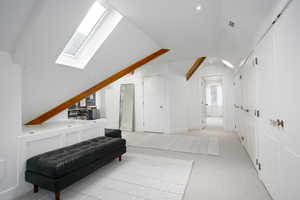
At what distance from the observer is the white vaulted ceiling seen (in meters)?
1.67

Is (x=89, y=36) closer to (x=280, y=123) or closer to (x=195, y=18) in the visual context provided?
(x=195, y=18)

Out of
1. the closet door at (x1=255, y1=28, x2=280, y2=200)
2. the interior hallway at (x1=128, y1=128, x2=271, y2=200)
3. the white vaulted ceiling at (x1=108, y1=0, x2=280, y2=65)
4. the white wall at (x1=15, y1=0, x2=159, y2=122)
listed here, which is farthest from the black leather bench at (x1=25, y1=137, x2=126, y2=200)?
the closet door at (x1=255, y1=28, x2=280, y2=200)

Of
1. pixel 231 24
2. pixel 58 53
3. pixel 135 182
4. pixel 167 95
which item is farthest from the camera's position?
pixel 167 95

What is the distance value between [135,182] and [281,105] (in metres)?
2.00

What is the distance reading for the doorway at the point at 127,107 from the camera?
5.43m

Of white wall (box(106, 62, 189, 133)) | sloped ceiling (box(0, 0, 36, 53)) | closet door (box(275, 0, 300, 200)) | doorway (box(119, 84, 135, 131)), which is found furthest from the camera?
doorway (box(119, 84, 135, 131))

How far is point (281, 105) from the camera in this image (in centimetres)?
133

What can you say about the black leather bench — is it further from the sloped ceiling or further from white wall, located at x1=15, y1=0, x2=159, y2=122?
the sloped ceiling

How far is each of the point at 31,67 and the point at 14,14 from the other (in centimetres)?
71

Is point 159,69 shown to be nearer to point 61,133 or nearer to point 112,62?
point 112,62

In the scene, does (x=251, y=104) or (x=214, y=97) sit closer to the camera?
(x=251, y=104)

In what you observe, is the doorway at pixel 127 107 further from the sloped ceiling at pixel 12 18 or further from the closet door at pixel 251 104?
the sloped ceiling at pixel 12 18

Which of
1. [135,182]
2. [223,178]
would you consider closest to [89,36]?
[135,182]

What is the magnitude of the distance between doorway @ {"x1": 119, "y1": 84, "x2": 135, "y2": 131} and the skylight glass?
10.5ft
